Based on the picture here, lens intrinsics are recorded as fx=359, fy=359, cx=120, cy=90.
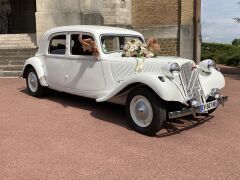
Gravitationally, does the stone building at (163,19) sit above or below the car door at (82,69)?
above

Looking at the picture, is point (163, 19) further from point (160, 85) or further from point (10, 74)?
point (160, 85)

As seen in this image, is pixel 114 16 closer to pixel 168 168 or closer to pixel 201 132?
pixel 201 132

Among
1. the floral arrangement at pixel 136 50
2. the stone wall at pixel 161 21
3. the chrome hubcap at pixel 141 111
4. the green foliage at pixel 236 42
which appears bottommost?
the chrome hubcap at pixel 141 111

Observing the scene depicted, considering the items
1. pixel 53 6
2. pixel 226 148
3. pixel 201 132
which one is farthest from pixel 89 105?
pixel 53 6

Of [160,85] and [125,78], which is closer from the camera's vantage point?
[160,85]

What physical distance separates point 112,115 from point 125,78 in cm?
90

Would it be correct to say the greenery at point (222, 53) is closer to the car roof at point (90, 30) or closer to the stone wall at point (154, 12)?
the stone wall at point (154, 12)

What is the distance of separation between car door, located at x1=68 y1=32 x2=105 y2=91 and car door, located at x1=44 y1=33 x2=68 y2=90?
0.21 meters

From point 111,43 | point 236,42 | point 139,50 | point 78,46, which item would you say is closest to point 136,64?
point 139,50

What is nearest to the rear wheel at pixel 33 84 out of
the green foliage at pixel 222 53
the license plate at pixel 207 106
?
the license plate at pixel 207 106

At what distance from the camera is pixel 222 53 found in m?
25.1

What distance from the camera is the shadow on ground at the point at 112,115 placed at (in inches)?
231

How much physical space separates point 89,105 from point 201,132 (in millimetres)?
2602

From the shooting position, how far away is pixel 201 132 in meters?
5.66
